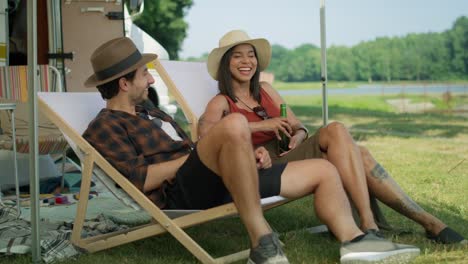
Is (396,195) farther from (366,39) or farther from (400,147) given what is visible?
(366,39)

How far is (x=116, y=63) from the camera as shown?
331 centimetres

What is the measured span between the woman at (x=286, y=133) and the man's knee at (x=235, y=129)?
543mm

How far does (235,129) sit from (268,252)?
46 cm

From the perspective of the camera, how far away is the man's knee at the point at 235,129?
9.25 feet

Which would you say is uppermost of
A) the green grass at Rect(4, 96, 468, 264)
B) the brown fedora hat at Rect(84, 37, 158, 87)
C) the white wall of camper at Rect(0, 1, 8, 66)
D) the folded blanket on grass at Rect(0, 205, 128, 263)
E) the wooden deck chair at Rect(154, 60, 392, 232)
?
the white wall of camper at Rect(0, 1, 8, 66)

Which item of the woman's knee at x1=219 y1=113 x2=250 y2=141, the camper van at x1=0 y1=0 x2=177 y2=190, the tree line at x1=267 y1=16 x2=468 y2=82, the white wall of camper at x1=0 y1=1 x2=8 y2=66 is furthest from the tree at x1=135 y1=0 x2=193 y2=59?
the woman's knee at x1=219 y1=113 x2=250 y2=141

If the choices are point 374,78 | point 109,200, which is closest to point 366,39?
point 374,78

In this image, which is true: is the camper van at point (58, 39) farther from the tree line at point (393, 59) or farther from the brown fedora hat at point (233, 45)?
the tree line at point (393, 59)

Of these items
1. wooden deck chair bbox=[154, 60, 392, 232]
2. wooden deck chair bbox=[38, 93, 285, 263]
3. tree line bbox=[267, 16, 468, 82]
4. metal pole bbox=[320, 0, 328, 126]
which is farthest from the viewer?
tree line bbox=[267, 16, 468, 82]

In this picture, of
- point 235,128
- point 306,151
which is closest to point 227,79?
point 306,151

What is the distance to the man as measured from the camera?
282 centimetres

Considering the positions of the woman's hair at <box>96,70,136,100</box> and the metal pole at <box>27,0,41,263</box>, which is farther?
the woman's hair at <box>96,70,136,100</box>

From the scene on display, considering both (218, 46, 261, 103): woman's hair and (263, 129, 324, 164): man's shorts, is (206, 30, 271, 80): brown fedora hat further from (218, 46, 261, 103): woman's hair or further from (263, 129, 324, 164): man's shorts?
(263, 129, 324, 164): man's shorts

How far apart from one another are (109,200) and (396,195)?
6.83ft
